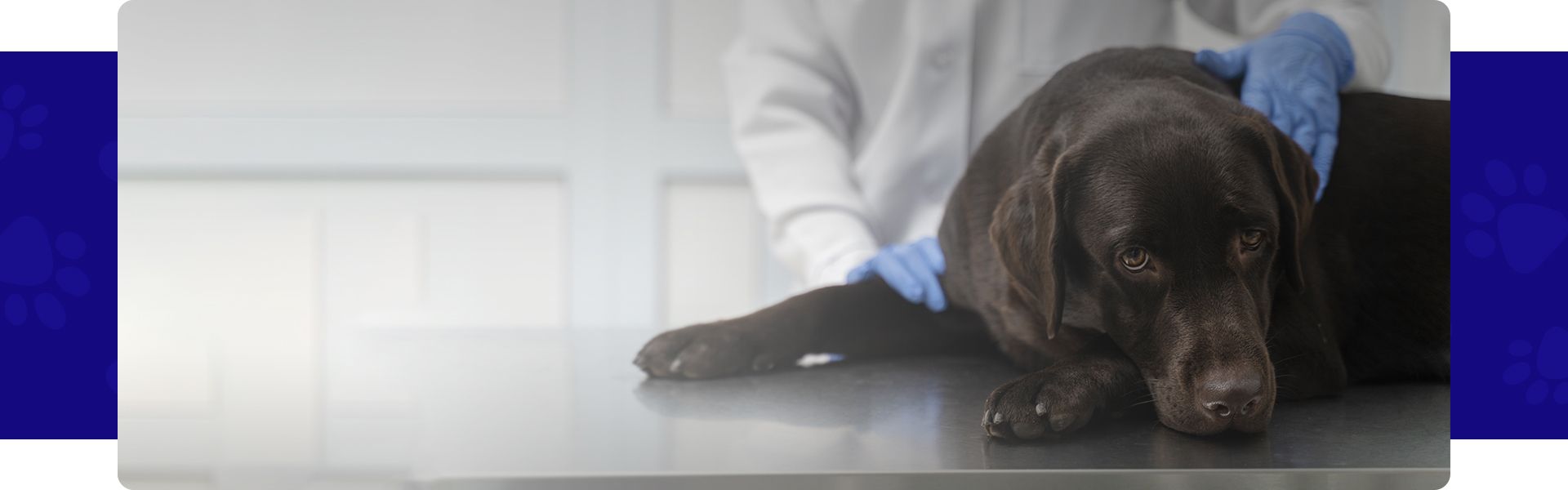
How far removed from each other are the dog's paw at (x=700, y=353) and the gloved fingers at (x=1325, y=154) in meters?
0.50

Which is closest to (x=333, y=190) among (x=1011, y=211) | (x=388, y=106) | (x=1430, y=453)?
(x=388, y=106)

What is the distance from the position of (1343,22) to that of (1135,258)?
0.44 meters

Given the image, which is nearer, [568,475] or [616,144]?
[568,475]

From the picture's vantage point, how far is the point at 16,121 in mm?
1026

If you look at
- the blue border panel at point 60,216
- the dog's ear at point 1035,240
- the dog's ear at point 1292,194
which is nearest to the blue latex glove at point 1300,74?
the dog's ear at point 1292,194

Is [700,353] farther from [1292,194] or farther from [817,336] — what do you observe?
[1292,194]

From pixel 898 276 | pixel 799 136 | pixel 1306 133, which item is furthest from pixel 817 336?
pixel 1306 133

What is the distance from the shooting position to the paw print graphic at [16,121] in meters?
1.02

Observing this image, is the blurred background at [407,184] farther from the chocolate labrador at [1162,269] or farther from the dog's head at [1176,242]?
the dog's head at [1176,242]

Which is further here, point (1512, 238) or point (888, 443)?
point (1512, 238)

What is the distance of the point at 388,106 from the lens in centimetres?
101

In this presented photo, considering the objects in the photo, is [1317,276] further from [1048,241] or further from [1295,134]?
[1048,241]

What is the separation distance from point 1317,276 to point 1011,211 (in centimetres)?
26

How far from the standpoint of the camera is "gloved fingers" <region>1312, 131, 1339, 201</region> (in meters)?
0.91
